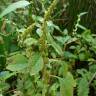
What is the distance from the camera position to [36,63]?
128 centimetres

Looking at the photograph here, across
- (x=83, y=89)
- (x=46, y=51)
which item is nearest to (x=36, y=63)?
(x=46, y=51)

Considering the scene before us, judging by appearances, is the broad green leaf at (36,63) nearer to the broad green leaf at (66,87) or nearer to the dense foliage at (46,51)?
the dense foliage at (46,51)

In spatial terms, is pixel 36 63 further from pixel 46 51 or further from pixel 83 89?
pixel 83 89

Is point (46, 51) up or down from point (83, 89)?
up

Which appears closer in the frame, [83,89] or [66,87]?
[66,87]

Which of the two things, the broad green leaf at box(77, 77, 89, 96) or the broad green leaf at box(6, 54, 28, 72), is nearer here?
the broad green leaf at box(6, 54, 28, 72)

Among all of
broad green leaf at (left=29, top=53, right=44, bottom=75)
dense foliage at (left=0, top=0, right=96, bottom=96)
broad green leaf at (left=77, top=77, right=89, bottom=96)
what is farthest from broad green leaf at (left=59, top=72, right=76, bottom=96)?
broad green leaf at (left=77, top=77, right=89, bottom=96)

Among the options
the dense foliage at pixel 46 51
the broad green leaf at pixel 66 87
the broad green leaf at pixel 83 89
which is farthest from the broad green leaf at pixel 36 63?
the broad green leaf at pixel 83 89

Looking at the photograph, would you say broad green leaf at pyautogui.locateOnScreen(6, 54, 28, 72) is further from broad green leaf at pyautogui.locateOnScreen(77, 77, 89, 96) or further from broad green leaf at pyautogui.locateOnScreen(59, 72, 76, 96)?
broad green leaf at pyautogui.locateOnScreen(77, 77, 89, 96)

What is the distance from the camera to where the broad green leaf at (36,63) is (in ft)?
4.15

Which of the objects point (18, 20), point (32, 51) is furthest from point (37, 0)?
point (32, 51)

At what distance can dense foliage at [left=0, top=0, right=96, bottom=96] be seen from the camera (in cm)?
130

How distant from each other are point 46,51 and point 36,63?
59 mm

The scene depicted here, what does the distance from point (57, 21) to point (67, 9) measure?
11 centimetres
